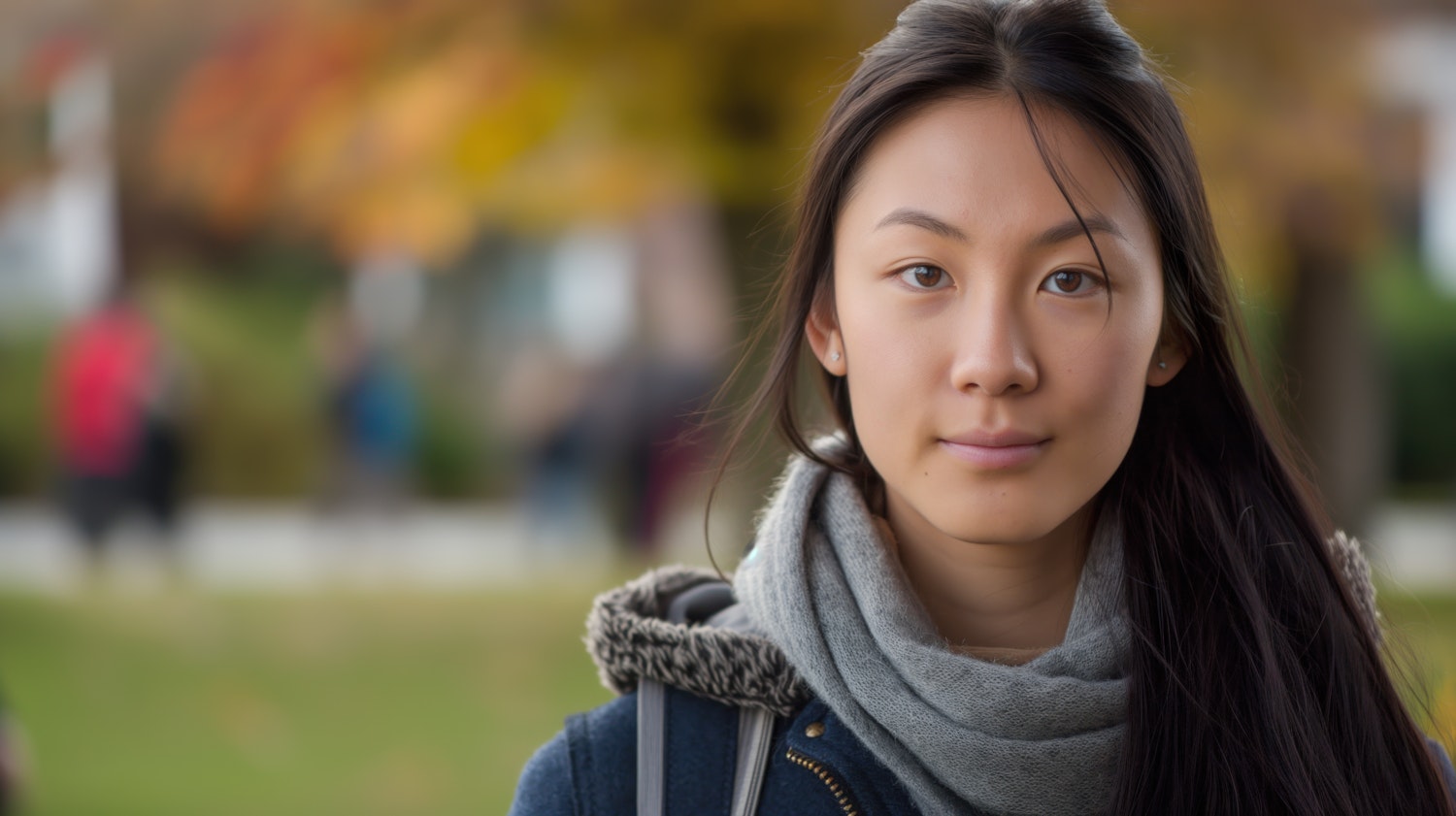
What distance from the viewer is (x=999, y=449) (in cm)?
153

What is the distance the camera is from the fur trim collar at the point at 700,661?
5.26 feet

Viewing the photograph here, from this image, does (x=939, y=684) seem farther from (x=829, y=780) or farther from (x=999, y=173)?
(x=999, y=173)

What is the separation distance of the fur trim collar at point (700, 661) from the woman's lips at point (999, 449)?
0.97 feet

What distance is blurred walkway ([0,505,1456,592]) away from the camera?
9.01 metres

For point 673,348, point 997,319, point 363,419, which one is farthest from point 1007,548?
point 673,348

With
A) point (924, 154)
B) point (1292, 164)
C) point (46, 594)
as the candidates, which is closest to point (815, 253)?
point (924, 154)

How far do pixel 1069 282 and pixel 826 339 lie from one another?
0.30 m

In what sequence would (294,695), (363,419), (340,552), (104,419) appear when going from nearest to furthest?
(294,695), (104,419), (340,552), (363,419)

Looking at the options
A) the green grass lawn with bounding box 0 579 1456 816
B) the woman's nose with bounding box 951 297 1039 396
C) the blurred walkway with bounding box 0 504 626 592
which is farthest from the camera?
the blurred walkway with bounding box 0 504 626 592

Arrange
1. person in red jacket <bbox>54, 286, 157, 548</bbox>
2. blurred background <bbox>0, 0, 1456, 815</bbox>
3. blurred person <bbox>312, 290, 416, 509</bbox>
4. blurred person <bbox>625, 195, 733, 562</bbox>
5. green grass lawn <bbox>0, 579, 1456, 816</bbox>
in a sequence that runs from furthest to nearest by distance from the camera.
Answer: blurred person <bbox>312, 290, 416, 509</bbox> < blurred person <bbox>625, 195, 733, 562</bbox> < person in red jacket <bbox>54, 286, 157, 548</bbox> < blurred background <bbox>0, 0, 1456, 815</bbox> < green grass lawn <bbox>0, 579, 1456, 816</bbox>

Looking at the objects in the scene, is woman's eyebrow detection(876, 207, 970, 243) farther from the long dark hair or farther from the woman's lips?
the woman's lips

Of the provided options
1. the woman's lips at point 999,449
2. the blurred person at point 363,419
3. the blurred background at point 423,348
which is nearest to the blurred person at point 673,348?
the blurred background at point 423,348

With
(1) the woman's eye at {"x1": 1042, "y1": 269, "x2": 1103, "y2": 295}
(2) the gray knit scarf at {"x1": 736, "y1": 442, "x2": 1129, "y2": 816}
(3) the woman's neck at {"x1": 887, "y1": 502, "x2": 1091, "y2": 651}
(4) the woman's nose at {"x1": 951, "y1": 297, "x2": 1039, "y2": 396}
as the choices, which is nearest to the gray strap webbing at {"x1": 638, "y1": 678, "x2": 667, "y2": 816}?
(2) the gray knit scarf at {"x1": 736, "y1": 442, "x2": 1129, "y2": 816}

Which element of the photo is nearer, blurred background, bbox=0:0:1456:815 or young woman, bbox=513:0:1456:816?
young woman, bbox=513:0:1456:816
